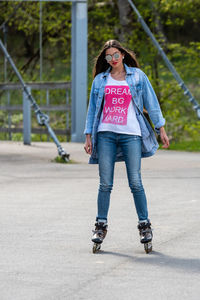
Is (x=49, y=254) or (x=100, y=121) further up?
(x=100, y=121)

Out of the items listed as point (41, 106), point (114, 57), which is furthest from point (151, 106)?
point (41, 106)

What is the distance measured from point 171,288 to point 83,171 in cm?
761

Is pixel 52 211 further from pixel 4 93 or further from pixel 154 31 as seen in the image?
pixel 4 93

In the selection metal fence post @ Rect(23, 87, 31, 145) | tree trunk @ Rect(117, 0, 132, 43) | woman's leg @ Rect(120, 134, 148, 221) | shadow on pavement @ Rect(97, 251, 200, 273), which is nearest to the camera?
shadow on pavement @ Rect(97, 251, 200, 273)

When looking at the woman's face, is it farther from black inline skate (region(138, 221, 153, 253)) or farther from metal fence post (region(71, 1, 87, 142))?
metal fence post (region(71, 1, 87, 142))

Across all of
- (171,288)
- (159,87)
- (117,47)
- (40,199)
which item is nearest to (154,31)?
(159,87)

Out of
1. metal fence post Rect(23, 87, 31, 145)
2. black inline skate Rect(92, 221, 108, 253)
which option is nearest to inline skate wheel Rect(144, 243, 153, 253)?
black inline skate Rect(92, 221, 108, 253)

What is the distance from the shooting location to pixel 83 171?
1275 cm

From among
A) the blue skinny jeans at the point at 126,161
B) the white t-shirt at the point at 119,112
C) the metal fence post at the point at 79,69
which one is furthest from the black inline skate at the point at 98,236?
the metal fence post at the point at 79,69

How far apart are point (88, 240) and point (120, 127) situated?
1.08 m

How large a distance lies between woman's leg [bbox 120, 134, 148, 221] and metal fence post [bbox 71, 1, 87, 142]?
12113 mm

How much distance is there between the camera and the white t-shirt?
6.42 metres

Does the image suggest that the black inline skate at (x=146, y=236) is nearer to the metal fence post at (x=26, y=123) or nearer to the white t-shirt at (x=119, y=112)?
the white t-shirt at (x=119, y=112)

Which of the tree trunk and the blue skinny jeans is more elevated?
the tree trunk
